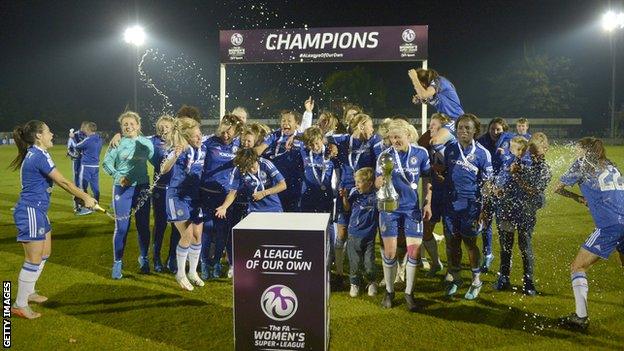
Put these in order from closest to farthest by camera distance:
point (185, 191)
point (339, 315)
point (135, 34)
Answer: point (339, 315) → point (185, 191) → point (135, 34)

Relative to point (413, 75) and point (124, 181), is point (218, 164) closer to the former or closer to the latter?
point (124, 181)

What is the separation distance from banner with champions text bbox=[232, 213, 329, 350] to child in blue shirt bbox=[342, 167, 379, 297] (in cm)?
218

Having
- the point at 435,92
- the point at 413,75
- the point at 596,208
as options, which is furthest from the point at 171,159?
the point at 596,208

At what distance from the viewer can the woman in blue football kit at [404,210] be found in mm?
5770

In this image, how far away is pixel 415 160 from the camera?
5.85 metres

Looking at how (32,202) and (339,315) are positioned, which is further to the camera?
(339,315)

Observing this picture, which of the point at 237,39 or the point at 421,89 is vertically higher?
the point at 237,39

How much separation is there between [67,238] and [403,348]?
23.7 feet

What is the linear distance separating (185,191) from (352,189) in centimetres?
205

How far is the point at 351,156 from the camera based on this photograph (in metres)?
6.68

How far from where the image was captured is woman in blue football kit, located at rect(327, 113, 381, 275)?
661 cm

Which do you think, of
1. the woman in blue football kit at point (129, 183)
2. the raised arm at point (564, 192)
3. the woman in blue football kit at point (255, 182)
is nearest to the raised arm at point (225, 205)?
the woman in blue football kit at point (255, 182)

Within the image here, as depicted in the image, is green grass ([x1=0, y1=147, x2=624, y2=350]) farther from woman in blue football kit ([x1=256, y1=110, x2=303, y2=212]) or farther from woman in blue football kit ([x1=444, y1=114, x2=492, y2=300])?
woman in blue football kit ([x1=256, y1=110, x2=303, y2=212])

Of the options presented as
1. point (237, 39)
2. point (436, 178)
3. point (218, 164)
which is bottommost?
point (436, 178)
